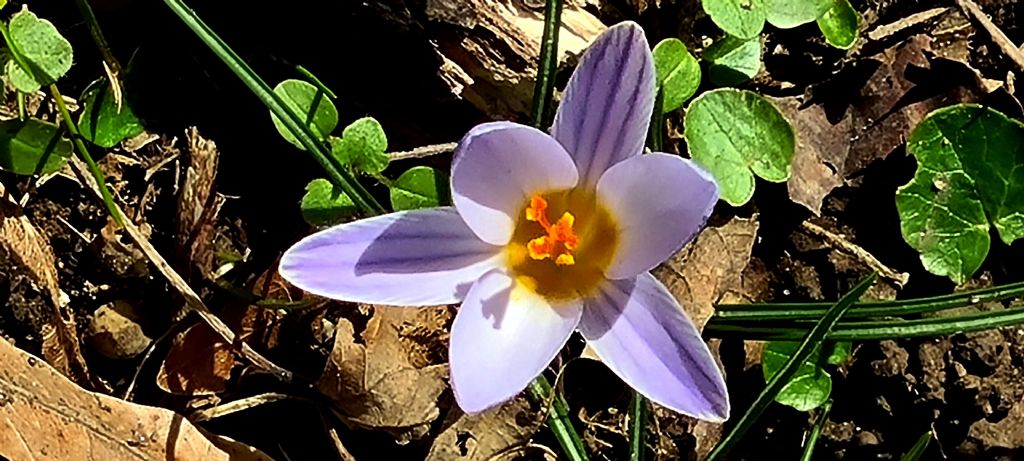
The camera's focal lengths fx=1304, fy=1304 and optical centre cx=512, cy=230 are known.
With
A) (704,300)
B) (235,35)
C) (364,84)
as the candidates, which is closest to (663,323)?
(704,300)

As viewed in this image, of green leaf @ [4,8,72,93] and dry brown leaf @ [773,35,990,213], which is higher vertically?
green leaf @ [4,8,72,93]

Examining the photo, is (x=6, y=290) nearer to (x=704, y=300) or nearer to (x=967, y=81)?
(x=704, y=300)

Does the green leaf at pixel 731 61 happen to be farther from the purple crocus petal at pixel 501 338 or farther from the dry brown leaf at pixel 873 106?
the purple crocus petal at pixel 501 338

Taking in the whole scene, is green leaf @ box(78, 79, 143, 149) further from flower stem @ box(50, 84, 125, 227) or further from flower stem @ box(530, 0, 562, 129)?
flower stem @ box(530, 0, 562, 129)

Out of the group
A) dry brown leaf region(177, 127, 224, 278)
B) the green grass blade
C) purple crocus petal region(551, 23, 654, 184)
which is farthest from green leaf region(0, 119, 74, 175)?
the green grass blade

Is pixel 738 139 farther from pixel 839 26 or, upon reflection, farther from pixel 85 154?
pixel 85 154

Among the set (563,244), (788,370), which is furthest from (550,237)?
(788,370)
